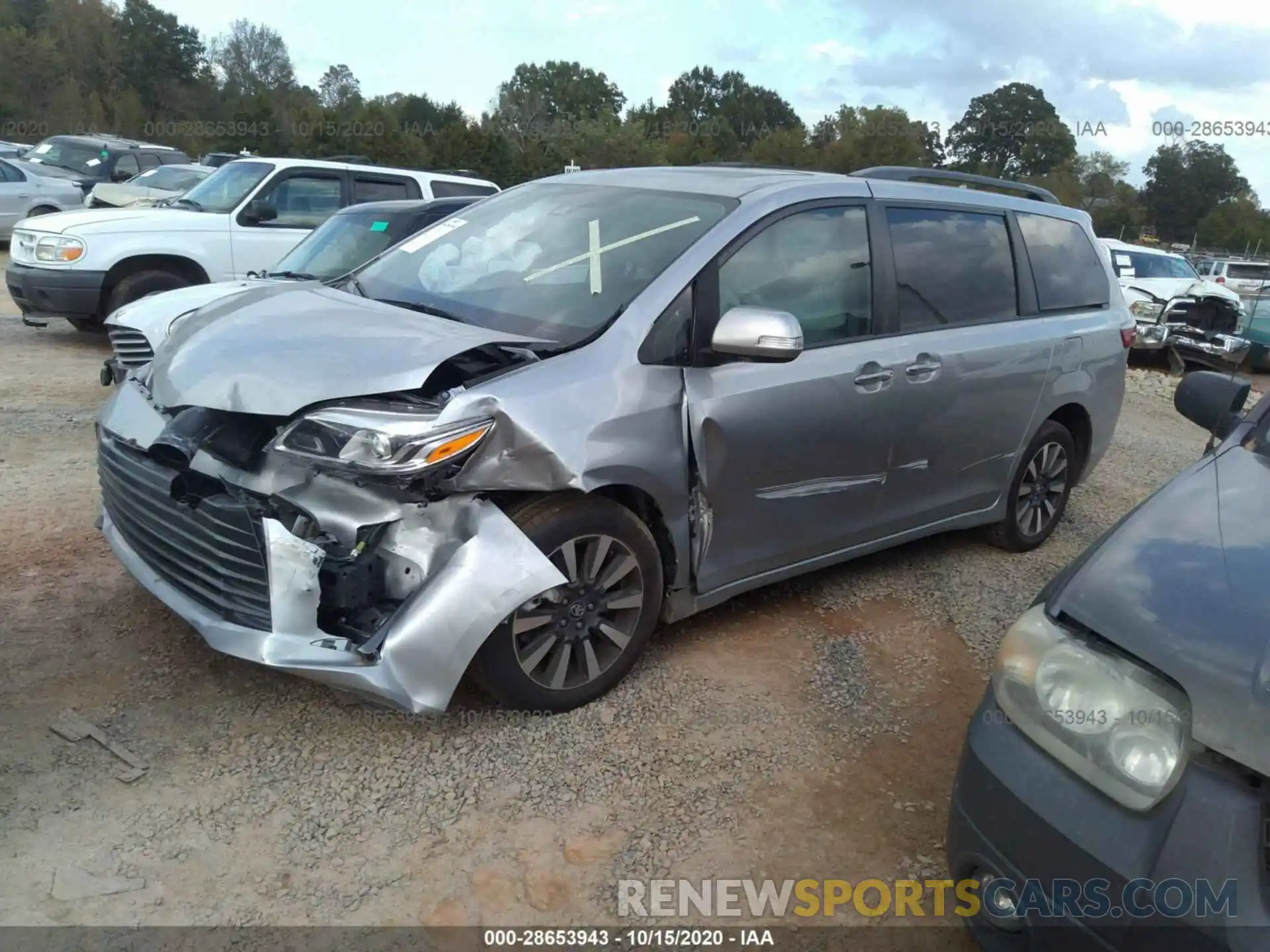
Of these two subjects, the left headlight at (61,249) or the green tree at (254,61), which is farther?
the green tree at (254,61)

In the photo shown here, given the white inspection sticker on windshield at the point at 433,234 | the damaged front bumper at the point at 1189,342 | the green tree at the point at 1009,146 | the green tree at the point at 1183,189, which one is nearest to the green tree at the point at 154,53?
the green tree at the point at 1009,146

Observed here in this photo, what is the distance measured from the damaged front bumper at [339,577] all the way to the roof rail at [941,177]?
8.51 ft

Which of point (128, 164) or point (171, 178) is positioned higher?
point (128, 164)

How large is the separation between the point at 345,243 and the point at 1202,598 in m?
6.07

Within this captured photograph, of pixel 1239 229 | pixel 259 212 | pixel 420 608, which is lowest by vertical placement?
pixel 420 608

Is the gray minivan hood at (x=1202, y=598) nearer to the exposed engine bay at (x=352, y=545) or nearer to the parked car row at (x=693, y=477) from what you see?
the parked car row at (x=693, y=477)

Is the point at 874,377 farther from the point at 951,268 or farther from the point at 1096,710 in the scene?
the point at 1096,710

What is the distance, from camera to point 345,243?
6.75 metres

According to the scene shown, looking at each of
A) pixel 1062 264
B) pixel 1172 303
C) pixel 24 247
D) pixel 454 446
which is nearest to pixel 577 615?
pixel 454 446

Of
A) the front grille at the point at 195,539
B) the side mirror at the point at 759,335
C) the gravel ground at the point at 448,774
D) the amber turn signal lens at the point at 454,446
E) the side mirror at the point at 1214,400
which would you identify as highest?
the side mirror at the point at 759,335

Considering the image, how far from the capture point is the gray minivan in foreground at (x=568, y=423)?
8.95 ft

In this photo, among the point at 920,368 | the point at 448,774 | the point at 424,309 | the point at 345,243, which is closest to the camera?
the point at 448,774

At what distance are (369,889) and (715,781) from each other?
106cm

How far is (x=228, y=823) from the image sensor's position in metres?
2.59
